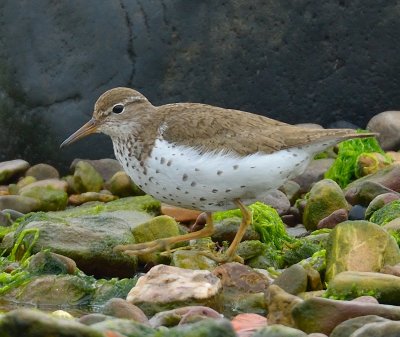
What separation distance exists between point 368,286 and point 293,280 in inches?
26.2

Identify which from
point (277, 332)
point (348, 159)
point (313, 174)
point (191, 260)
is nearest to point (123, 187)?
point (313, 174)

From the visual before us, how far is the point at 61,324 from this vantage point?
486 cm

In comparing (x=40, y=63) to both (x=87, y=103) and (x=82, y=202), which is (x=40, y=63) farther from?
(x=82, y=202)

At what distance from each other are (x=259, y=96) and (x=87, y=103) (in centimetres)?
196

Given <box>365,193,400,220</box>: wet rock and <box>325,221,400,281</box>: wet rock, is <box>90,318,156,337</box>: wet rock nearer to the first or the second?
<box>325,221,400,281</box>: wet rock

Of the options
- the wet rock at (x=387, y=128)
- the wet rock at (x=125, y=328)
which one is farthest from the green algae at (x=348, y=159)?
the wet rock at (x=125, y=328)

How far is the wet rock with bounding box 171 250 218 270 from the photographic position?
809cm

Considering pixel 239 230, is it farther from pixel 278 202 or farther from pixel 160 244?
pixel 278 202

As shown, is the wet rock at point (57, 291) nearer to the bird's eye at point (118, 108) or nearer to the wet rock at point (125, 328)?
the bird's eye at point (118, 108)

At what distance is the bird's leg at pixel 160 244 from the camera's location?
8320 millimetres

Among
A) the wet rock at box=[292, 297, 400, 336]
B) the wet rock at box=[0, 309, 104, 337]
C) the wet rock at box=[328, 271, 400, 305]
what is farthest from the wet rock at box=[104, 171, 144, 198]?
the wet rock at box=[0, 309, 104, 337]

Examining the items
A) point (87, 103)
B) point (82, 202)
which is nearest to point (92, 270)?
point (82, 202)

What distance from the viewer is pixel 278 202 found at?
10.6 m

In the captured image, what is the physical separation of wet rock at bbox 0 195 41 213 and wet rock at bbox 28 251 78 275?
2962 millimetres
